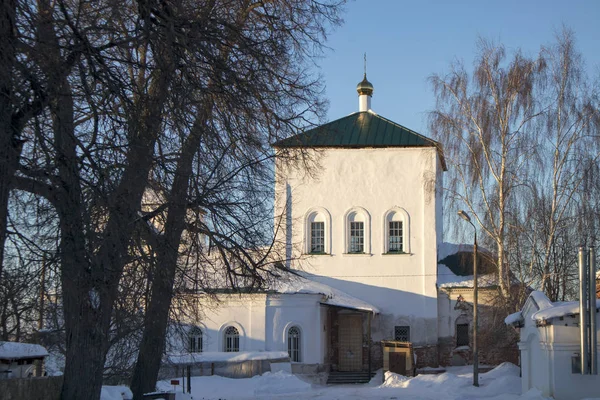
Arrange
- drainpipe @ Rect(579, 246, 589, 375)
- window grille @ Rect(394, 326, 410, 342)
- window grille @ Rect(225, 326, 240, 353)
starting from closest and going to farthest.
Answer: drainpipe @ Rect(579, 246, 589, 375) < window grille @ Rect(225, 326, 240, 353) < window grille @ Rect(394, 326, 410, 342)

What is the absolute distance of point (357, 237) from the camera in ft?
114

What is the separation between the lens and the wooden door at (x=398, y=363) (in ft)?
103

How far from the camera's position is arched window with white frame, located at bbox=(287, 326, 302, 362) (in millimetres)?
31094

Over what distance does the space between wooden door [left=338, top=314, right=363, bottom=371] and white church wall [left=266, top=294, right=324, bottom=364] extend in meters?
2.51

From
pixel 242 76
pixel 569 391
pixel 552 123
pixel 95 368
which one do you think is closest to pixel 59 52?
pixel 242 76

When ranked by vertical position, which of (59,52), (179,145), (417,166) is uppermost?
(417,166)

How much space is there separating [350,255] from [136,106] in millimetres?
26076

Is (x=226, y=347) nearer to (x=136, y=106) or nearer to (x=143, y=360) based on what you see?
(x=143, y=360)

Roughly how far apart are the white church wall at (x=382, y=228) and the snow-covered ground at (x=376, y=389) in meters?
5.45

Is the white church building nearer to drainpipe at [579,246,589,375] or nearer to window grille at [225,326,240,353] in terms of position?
window grille at [225,326,240,353]

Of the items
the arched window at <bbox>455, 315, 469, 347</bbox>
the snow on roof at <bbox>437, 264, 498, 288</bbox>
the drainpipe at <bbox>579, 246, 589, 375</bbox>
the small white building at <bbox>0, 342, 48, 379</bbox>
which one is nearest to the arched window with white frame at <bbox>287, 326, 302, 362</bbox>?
the snow on roof at <bbox>437, 264, 498, 288</bbox>

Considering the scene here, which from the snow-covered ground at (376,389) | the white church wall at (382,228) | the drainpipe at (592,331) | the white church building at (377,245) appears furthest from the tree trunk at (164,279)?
the white church wall at (382,228)

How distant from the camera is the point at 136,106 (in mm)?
8914

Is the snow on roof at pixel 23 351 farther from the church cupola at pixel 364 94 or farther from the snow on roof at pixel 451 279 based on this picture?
the church cupola at pixel 364 94
